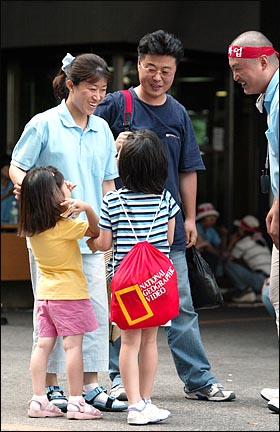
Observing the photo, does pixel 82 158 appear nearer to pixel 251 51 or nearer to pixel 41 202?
pixel 41 202

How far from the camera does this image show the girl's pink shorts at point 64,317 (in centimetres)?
529

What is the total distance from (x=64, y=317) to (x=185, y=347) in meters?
1.10

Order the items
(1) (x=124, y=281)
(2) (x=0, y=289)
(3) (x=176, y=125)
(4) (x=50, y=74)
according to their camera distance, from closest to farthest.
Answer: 1. (1) (x=124, y=281)
2. (3) (x=176, y=125)
3. (2) (x=0, y=289)
4. (4) (x=50, y=74)

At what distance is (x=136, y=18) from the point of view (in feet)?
46.3

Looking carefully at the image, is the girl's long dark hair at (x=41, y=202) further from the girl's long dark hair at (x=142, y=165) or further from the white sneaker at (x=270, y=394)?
the white sneaker at (x=270, y=394)

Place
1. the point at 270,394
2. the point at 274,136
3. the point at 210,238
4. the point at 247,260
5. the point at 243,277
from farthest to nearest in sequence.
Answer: the point at 210,238 → the point at 247,260 → the point at 243,277 → the point at 270,394 → the point at 274,136

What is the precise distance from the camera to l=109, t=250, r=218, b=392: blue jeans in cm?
610

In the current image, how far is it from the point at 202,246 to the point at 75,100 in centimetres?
918

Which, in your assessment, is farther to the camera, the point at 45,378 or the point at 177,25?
the point at 177,25

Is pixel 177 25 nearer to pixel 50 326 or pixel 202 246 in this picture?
pixel 202 246

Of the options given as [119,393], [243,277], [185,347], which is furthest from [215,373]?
[243,277]

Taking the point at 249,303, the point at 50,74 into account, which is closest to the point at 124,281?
the point at 249,303

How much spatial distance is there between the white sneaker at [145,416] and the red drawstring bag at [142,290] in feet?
1.31

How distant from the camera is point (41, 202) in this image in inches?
208
